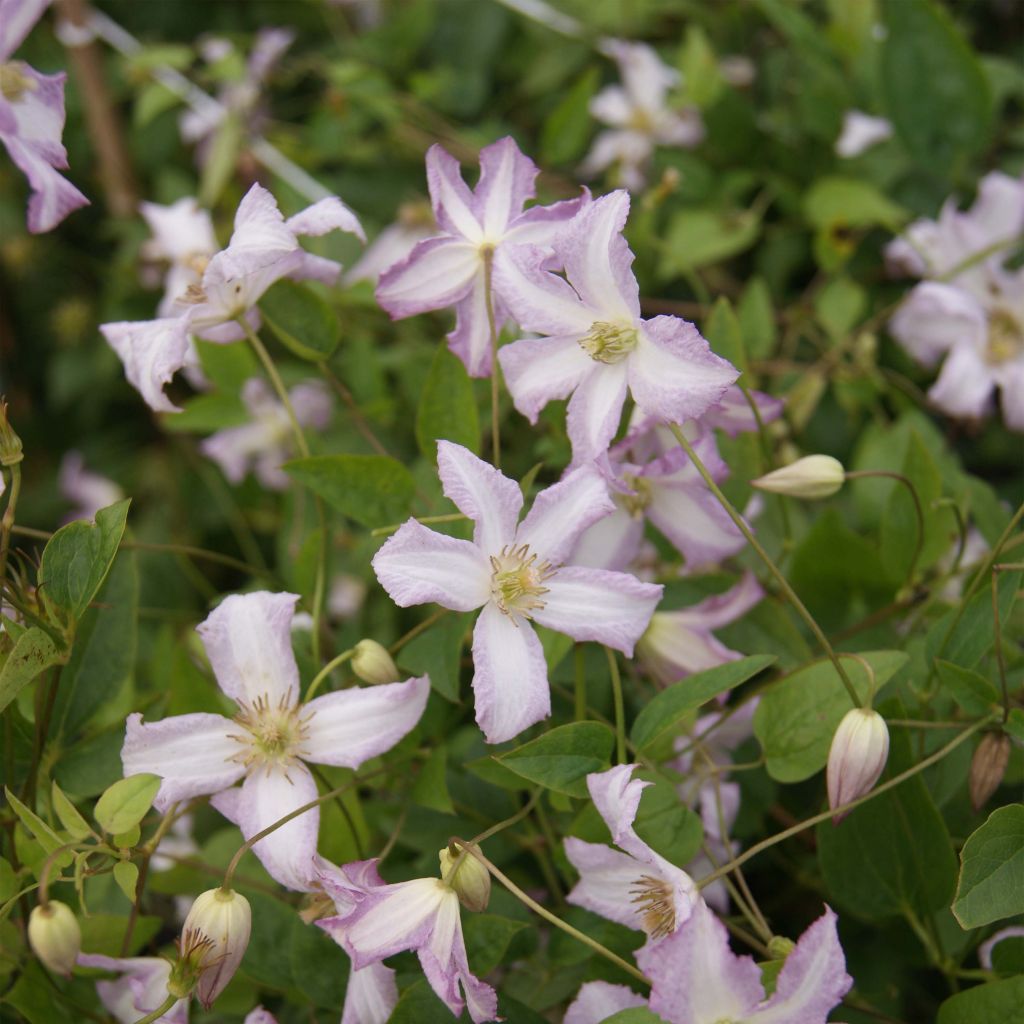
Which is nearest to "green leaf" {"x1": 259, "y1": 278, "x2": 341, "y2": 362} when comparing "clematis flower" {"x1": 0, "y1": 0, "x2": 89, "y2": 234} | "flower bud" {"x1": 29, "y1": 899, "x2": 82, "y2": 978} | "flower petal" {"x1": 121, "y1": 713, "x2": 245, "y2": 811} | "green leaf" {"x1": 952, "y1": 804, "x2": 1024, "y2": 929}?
"clematis flower" {"x1": 0, "y1": 0, "x2": 89, "y2": 234}

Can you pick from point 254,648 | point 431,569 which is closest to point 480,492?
point 431,569

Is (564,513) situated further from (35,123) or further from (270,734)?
(35,123)

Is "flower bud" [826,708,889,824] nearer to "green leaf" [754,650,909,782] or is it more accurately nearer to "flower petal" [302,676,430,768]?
"green leaf" [754,650,909,782]

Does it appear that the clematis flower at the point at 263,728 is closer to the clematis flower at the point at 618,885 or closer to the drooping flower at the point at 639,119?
the clematis flower at the point at 618,885

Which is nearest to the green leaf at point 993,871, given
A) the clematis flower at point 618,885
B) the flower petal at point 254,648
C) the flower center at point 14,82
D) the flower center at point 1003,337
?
the clematis flower at point 618,885

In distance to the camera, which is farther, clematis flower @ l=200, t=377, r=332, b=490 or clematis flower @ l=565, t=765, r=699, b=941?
clematis flower @ l=200, t=377, r=332, b=490
